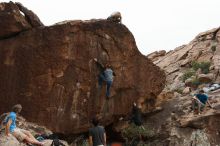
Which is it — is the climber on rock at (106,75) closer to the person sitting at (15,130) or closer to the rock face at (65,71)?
the rock face at (65,71)

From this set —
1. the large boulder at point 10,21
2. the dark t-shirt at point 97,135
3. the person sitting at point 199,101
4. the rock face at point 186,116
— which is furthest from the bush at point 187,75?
the dark t-shirt at point 97,135

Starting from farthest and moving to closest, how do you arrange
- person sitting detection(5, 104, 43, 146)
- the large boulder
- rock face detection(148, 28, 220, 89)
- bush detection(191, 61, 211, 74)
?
bush detection(191, 61, 211, 74) → rock face detection(148, 28, 220, 89) → the large boulder → person sitting detection(5, 104, 43, 146)

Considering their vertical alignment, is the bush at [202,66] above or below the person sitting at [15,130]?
above

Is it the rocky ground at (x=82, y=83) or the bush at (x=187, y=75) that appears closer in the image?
the rocky ground at (x=82, y=83)

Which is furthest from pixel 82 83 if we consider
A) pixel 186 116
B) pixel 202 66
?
pixel 202 66

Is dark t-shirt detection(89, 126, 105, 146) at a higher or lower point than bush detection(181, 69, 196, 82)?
lower

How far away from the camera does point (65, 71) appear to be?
20.3 metres

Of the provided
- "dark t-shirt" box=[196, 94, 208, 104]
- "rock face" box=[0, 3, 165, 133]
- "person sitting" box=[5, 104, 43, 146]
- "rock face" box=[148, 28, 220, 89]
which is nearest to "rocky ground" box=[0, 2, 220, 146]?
"rock face" box=[0, 3, 165, 133]

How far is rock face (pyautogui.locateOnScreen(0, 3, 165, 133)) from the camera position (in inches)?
766

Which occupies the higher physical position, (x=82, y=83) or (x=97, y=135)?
(x=82, y=83)

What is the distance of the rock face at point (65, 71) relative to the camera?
19.5 meters

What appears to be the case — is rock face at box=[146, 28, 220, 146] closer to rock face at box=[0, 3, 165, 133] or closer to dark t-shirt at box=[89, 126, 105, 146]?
rock face at box=[0, 3, 165, 133]

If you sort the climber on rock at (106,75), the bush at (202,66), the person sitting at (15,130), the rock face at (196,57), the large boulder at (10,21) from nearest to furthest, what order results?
1. the person sitting at (15,130)
2. the large boulder at (10,21)
3. the climber on rock at (106,75)
4. the rock face at (196,57)
5. the bush at (202,66)

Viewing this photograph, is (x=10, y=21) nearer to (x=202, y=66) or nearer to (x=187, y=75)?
(x=187, y=75)
